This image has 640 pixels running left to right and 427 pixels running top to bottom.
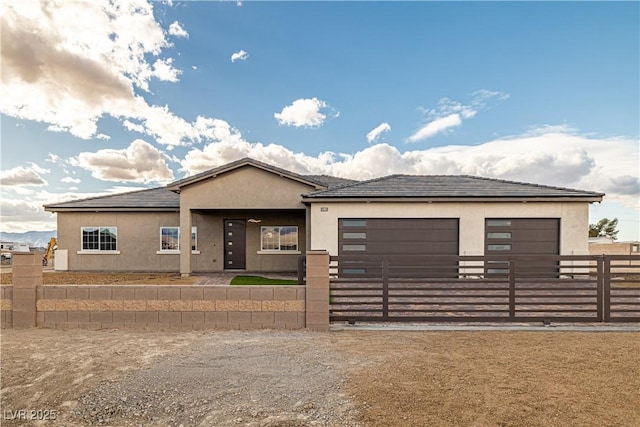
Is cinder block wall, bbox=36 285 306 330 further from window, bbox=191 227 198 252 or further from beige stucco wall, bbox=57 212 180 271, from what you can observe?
beige stucco wall, bbox=57 212 180 271

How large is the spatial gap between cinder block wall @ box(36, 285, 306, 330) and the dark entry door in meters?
9.50

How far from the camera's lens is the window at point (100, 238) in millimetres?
15719

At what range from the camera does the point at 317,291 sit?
6.16 m

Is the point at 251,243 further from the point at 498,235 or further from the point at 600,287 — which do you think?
the point at 600,287

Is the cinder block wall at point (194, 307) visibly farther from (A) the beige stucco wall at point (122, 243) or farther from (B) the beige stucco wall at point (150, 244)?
(A) the beige stucco wall at point (122, 243)

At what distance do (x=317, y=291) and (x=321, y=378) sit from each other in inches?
85.6

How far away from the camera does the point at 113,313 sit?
623 cm

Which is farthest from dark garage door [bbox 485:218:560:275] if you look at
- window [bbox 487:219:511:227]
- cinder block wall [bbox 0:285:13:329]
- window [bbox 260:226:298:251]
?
cinder block wall [bbox 0:285:13:329]

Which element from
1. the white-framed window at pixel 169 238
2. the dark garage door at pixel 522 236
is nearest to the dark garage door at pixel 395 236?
the dark garage door at pixel 522 236

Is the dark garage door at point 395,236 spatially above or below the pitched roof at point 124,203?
below

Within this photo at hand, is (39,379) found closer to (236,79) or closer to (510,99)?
(236,79)

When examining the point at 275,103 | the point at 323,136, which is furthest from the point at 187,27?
the point at 323,136

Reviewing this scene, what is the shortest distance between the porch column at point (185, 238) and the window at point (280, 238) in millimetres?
3569

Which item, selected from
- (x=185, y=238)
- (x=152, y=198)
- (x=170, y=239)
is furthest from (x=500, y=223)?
(x=152, y=198)
